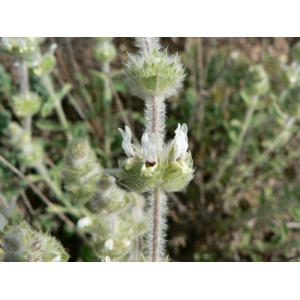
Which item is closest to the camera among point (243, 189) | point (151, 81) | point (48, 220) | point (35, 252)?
point (151, 81)

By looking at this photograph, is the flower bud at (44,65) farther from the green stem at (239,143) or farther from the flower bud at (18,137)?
the green stem at (239,143)

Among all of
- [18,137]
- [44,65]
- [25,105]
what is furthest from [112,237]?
[44,65]

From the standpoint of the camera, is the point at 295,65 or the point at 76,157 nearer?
the point at 76,157

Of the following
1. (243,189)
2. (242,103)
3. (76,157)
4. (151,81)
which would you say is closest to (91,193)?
(76,157)

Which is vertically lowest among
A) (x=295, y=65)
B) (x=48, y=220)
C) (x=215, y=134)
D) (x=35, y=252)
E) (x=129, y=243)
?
(x=48, y=220)

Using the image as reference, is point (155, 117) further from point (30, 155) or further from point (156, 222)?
point (30, 155)

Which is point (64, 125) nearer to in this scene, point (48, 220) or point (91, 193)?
point (48, 220)

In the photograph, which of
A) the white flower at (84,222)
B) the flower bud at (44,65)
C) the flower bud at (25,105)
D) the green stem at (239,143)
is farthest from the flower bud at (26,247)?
the green stem at (239,143)
